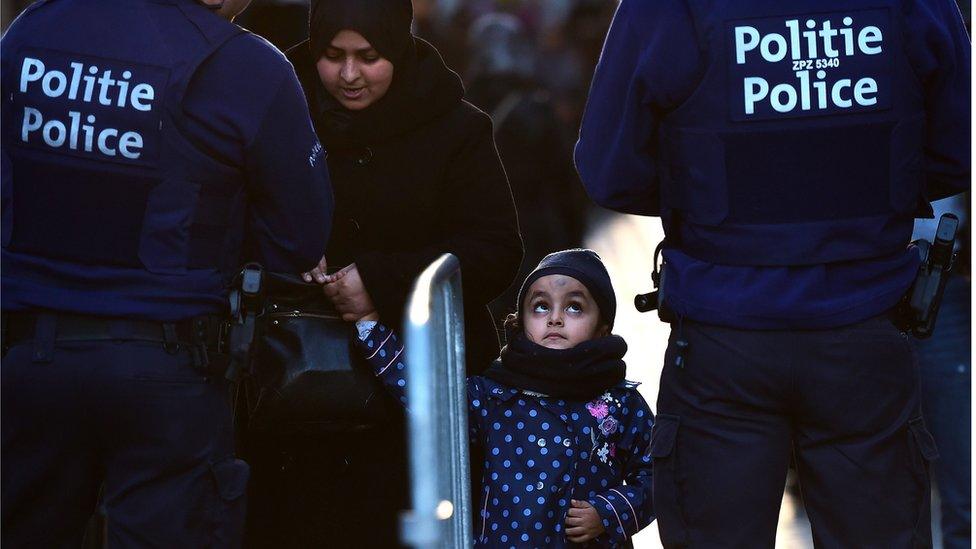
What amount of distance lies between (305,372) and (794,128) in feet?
4.41

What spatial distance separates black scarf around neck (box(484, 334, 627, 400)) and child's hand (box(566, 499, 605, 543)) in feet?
1.00

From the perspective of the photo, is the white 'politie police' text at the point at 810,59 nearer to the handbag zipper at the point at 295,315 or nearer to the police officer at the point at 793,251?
Result: the police officer at the point at 793,251

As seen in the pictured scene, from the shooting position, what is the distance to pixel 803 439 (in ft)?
13.2

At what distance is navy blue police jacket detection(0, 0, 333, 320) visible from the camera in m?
3.80

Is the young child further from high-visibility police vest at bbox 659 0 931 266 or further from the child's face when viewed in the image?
high-visibility police vest at bbox 659 0 931 266

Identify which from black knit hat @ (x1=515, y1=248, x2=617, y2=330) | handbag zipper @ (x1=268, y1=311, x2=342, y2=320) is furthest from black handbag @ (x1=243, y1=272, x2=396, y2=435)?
black knit hat @ (x1=515, y1=248, x2=617, y2=330)

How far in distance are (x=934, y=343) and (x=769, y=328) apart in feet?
5.70

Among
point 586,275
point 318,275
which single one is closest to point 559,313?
point 586,275

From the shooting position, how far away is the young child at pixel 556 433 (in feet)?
15.0

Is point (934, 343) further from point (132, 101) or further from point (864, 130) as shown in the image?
point (132, 101)

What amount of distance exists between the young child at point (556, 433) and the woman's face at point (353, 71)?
617 mm

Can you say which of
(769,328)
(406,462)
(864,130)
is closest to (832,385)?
(769,328)

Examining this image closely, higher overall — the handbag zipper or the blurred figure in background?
the blurred figure in background

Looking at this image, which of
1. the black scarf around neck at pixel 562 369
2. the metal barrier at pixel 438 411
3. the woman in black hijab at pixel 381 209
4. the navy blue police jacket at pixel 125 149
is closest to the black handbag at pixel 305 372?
the woman in black hijab at pixel 381 209
